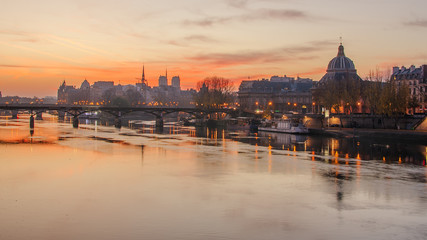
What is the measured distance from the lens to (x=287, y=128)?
84.8m

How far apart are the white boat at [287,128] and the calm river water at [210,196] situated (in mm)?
35135

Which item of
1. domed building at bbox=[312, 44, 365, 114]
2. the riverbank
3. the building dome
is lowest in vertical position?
the riverbank

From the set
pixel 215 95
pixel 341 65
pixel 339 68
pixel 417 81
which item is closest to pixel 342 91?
pixel 417 81

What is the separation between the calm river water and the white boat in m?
35.1

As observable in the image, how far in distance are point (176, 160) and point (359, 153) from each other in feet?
62.1

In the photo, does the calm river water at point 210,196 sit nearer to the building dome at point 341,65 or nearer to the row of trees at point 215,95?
the row of trees at point 215,95

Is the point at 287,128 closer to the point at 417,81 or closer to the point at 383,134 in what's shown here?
the point at 383,134

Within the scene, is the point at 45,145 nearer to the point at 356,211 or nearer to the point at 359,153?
the point at 359,153

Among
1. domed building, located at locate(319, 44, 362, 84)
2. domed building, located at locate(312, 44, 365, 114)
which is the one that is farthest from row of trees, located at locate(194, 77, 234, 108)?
domed building, located at locate(319, 44, 362, 84)

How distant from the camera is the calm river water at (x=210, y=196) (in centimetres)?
1947

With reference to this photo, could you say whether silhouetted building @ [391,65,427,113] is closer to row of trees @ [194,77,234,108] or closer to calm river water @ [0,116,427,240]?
row of trees @ [194,77,234,108]

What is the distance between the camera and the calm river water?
63.9ft

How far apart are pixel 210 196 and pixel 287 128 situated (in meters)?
60.5

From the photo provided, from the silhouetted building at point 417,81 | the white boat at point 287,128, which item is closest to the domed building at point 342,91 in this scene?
the silhouetted building at point 417,81
